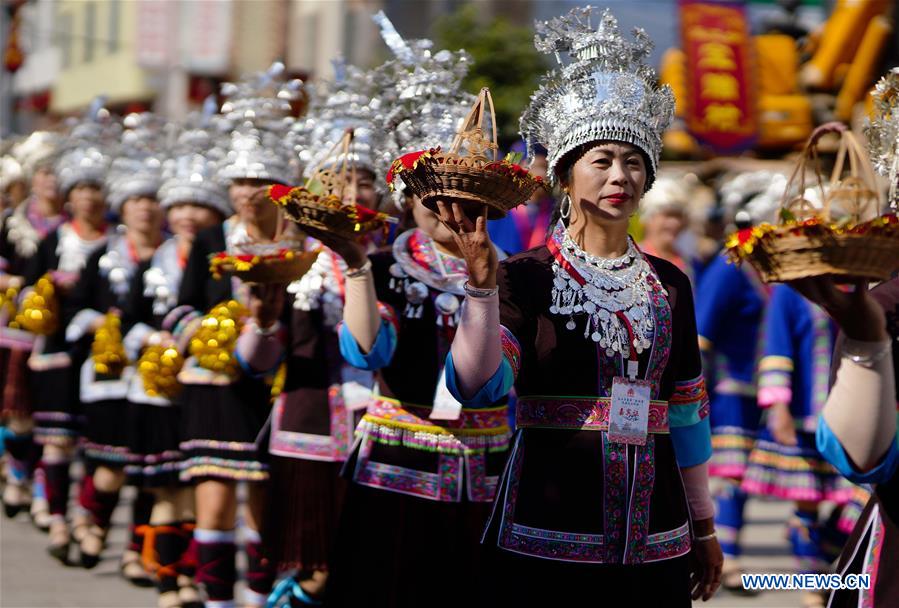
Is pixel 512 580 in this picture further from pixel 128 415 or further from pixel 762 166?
pixel 762 166

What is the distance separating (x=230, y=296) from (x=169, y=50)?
36255mm

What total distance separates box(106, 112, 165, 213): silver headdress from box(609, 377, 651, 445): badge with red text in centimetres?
501

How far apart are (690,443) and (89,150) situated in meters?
6.17

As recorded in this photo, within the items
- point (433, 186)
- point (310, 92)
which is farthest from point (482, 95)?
point (310, 92)

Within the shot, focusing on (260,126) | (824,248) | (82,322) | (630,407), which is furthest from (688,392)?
(82,322)

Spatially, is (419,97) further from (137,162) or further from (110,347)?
(137,162)

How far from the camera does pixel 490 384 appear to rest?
3.49 metres

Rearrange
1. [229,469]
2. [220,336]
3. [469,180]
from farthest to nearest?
[229,469] < [220,336] < [469,180]

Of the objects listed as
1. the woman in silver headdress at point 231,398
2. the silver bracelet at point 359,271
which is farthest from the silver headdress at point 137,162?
the silver bracelet at point 359,271

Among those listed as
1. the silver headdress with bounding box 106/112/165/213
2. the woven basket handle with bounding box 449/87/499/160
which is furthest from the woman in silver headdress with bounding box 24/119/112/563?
the woven basket handle with bounding box 449/87/499/160

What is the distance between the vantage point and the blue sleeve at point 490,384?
11.5 feet

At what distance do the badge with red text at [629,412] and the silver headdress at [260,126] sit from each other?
3.29 meters

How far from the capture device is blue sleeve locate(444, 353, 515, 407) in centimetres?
350

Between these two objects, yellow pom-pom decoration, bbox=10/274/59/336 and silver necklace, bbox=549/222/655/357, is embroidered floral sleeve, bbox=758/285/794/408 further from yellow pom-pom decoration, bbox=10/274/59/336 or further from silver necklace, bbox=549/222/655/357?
yellow pom-pom decoration, bbox=10/274/59/336
